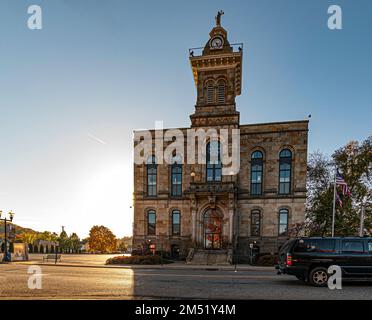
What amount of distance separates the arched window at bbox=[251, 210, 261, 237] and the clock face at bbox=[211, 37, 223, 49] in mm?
19837

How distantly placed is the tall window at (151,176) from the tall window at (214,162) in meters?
6.94

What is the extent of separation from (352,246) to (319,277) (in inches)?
73.1

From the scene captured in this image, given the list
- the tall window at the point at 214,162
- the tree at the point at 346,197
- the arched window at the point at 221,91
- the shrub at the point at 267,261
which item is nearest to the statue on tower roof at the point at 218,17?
the arched window at the point at 221,91

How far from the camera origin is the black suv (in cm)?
1034

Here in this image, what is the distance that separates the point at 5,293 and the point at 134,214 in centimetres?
2295

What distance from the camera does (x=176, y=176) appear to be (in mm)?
31562

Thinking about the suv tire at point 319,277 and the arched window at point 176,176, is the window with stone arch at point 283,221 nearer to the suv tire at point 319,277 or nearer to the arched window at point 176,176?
the arched window at point 176,176

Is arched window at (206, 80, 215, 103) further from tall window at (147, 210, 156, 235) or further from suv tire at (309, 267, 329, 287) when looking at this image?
suv tire at (309, 267, 329, 287)

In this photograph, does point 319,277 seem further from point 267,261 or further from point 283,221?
point 283,221

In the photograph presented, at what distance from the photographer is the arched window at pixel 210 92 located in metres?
30.6

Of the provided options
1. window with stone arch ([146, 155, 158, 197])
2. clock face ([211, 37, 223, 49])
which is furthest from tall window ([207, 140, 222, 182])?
clock face ([211, 37, 223, 49])

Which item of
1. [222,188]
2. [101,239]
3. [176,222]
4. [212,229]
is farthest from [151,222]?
[101,239]
